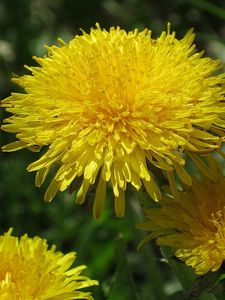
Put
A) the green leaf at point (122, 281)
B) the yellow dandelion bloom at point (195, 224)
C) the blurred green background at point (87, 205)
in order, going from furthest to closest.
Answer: the blurred green background at point (87, 205) < the green leaf at point (122, 281) < the yellow dandelion bloom at point (195, 224)

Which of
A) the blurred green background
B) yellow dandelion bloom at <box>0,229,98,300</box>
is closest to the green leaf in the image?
the blurred green background

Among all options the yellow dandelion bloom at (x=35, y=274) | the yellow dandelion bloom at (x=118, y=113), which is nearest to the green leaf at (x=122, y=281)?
the yellow dandelion bloom at (x=35, y=274)

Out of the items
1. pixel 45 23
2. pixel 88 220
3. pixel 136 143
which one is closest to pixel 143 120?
pixel 136 143

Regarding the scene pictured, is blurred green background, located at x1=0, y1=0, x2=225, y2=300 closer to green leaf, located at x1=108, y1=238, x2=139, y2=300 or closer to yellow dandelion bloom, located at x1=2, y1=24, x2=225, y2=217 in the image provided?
green leaf, located at x1=108, y1=238, x2=139, y2=300

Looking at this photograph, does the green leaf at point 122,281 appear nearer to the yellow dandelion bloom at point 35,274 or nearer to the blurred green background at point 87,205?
the blurred green background at point 87,205

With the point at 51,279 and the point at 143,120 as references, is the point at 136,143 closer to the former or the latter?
the point at 143,120

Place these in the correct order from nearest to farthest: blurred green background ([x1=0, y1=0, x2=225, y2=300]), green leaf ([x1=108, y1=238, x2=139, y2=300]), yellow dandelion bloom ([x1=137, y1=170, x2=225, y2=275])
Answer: yellow dandelion bloom ([x1=137, y1=170, x2=225, y2=275])
green leaf ([x1=108, y1=238, x2=139, y2=300])
blurred green background ([x1=0, y1=0, x2=225, y2=300])

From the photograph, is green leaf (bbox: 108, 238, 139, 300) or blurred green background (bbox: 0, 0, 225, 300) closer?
green leaf (bbox: 108, 238, 139, 300)

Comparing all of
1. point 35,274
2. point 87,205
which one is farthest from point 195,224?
point 35,274
